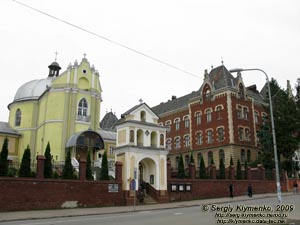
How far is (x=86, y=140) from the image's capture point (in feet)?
125

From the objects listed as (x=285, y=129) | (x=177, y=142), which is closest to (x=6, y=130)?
(x=177, y=142)

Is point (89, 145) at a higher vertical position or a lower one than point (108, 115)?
lower

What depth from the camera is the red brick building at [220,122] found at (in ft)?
163

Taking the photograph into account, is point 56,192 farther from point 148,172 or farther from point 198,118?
point 198,118

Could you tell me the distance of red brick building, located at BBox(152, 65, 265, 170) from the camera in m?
49.8

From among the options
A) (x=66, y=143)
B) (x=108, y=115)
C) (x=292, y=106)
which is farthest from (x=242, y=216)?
(x=108, y=115)

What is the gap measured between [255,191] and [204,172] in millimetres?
8763

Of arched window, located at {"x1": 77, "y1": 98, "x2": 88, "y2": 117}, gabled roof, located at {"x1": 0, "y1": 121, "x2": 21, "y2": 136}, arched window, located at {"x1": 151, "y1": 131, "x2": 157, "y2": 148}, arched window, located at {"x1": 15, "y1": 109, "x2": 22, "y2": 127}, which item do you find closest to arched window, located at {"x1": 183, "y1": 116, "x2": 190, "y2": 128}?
arched window, located at {"x1": 77, "y1": 98, "x2": 88, "y2": 117}

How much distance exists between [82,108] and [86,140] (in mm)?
5772

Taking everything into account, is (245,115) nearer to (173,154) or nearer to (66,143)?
(173,154)

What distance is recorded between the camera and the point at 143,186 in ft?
101

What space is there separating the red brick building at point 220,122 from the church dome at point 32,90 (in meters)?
24.7

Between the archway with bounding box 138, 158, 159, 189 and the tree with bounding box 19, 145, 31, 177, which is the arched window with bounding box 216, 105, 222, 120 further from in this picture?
the tree with bounding box 19, 145, 31, 177

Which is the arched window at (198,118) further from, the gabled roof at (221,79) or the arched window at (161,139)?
the arched window at (161,139)
